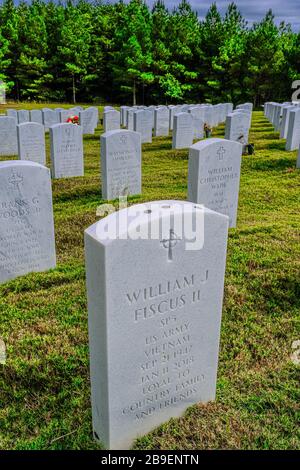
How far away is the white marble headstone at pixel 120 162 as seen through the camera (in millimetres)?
8203

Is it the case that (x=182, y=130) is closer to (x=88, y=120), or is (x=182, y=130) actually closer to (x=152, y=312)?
(x=88, y=120)

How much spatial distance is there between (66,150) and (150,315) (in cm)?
848

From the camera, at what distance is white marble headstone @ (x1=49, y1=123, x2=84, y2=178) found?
401 inches

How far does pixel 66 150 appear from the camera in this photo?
10484 millimetres

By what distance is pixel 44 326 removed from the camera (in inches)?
162

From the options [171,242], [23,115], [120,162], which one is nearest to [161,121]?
[23,115]

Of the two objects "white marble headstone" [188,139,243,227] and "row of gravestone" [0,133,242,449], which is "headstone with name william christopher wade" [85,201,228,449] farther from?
"white marble headstone" [188,139,243,227]

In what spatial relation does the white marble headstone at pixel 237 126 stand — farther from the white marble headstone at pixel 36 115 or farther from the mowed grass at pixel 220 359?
the white marble headstone at pixel 36 115

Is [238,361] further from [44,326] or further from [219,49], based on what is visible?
[219,49]

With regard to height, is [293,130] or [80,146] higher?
[293,130]

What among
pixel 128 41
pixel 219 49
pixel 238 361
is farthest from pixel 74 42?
pixel 238 361

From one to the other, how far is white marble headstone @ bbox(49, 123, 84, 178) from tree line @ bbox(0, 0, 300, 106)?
1150 inches

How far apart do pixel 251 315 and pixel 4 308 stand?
2.61 meters
